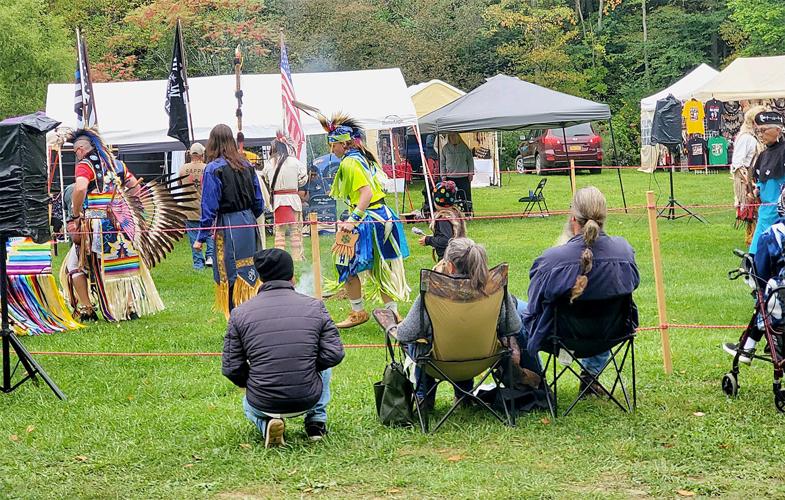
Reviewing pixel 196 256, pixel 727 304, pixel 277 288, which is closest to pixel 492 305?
pixel 277 288

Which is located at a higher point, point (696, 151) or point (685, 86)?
point (685, 86)

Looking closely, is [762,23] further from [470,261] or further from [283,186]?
[470,261]

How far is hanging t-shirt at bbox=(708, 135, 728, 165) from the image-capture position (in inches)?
1019

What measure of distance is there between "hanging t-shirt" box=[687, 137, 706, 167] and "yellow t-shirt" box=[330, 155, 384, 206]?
63.7ft

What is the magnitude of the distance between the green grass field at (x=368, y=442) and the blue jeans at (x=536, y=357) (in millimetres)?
288

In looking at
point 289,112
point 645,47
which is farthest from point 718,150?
point 289,112

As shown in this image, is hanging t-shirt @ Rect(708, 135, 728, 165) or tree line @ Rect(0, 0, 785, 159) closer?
hanging t-shirt @ Rect(708, 135, 728, 165)

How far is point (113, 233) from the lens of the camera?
877 cm

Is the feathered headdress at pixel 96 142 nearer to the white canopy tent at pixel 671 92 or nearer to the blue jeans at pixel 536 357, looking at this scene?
the blue jeans at pixel 536 357

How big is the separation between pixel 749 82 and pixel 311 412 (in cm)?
1527

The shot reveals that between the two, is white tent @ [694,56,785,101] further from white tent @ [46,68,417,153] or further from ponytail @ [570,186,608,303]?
ponytail @ [570,186,608,303]

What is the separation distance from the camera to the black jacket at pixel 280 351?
16.2 ft

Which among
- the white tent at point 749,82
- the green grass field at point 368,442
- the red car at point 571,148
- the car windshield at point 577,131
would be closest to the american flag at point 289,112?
the green grass field at point 368,442

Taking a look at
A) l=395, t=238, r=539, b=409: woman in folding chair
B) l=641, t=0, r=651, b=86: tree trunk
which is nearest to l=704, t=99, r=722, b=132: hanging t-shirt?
l=641, t=0, r=651, b=86: tree trunk
